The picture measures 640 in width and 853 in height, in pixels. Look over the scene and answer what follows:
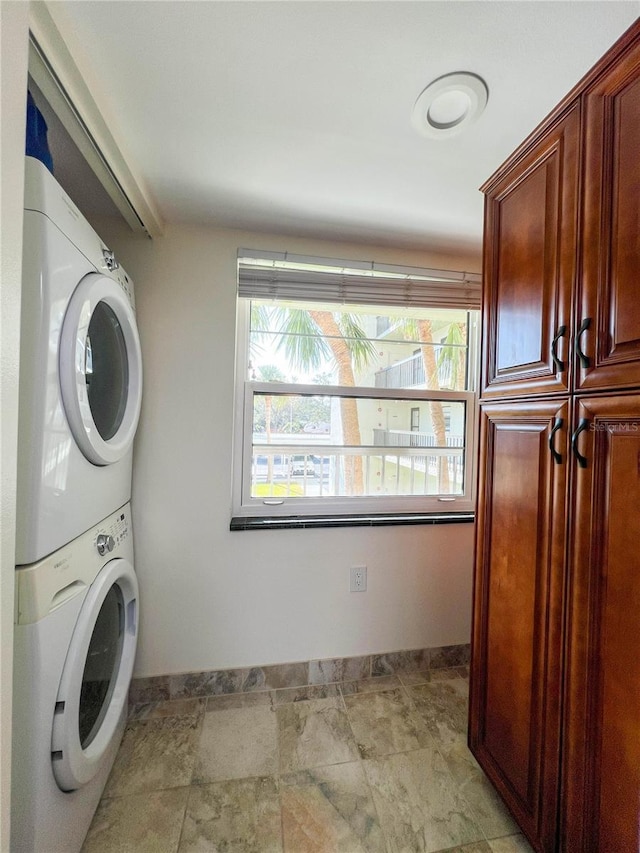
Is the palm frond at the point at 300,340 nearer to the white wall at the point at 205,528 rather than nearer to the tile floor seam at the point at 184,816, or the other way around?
the white wall at the point at 205,528

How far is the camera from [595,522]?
742mm

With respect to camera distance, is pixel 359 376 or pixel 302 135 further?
pixel 359 376

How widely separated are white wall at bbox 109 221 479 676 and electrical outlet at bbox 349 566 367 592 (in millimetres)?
36

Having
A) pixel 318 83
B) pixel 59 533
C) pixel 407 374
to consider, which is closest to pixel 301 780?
pixel 59 533

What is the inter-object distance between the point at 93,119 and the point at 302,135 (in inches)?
22.6

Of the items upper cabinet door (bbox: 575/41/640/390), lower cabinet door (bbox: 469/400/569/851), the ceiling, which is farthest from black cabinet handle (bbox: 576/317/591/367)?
the ceiling

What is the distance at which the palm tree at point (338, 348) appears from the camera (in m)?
1.67

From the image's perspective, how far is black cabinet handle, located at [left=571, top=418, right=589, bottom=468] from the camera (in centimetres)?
76

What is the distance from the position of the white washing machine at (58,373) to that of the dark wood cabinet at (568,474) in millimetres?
1179

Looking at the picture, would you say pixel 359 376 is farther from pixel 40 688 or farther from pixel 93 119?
pixel 40 688

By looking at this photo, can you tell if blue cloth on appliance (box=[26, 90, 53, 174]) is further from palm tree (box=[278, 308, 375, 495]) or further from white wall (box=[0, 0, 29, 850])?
palm tree (box=[278, 308, 375, 495])

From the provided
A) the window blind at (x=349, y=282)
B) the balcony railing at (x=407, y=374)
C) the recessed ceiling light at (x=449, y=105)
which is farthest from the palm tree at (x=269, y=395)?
the recessed ceiling light at (x=449, y=105)

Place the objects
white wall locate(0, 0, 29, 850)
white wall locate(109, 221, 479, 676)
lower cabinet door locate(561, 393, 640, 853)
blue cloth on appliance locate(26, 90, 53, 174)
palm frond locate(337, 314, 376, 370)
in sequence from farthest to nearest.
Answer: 1. palm frond locate(337, 314, 376, 370)
2. white wall locate(109, 221, 479, 676)
3. blue cloth on appliance locate(26, 90, 53, 174)
4. lower cabinet door locate(561, 393, 640, 853)
5. white wall locate(0, 0, 29, 850)

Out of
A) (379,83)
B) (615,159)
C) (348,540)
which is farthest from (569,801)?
(379,83)
